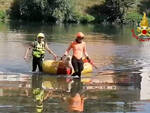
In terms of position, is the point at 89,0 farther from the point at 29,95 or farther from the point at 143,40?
the point at 29,95

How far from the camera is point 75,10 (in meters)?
70.9

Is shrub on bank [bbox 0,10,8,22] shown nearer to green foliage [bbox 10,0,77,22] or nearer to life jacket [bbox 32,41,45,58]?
green foliage [bbox 10,0,77,22]

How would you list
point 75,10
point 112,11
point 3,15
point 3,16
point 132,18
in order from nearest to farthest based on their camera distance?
point 3,16 → point 3,15 → point 75,10 → point 132,18 → point 112,11

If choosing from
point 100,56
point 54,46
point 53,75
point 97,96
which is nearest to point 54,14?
Result: point 54,46

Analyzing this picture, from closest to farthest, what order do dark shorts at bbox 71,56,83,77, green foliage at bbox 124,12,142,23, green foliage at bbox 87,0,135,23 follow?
dark shorts at bbox 71,56,83,77
green foliage at bbox 124,12,142,23
green foliage at bbox 87,0,135,23

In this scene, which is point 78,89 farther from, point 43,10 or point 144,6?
point 144,6

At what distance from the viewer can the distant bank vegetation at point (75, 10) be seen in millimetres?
67500

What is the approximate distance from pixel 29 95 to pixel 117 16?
6436 centimetres

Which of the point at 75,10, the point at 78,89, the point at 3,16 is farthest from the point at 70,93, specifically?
the point at 75,10

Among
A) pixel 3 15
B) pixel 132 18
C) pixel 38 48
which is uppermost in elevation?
pixel 38 48

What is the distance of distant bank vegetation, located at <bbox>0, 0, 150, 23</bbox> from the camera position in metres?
67.5

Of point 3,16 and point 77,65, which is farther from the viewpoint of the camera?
point 3,16

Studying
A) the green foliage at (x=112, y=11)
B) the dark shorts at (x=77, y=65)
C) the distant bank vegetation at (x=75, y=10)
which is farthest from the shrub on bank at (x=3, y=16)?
the dark shorts at (x=77, y=65)

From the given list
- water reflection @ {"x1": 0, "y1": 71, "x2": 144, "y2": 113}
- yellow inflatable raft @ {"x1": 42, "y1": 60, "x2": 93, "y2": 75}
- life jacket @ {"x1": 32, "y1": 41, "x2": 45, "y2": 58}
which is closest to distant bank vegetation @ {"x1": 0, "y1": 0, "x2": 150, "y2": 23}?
yellow inflatable raft @ {"x1": 42, "y1": 60, "x2": 93, "y2": 75}
